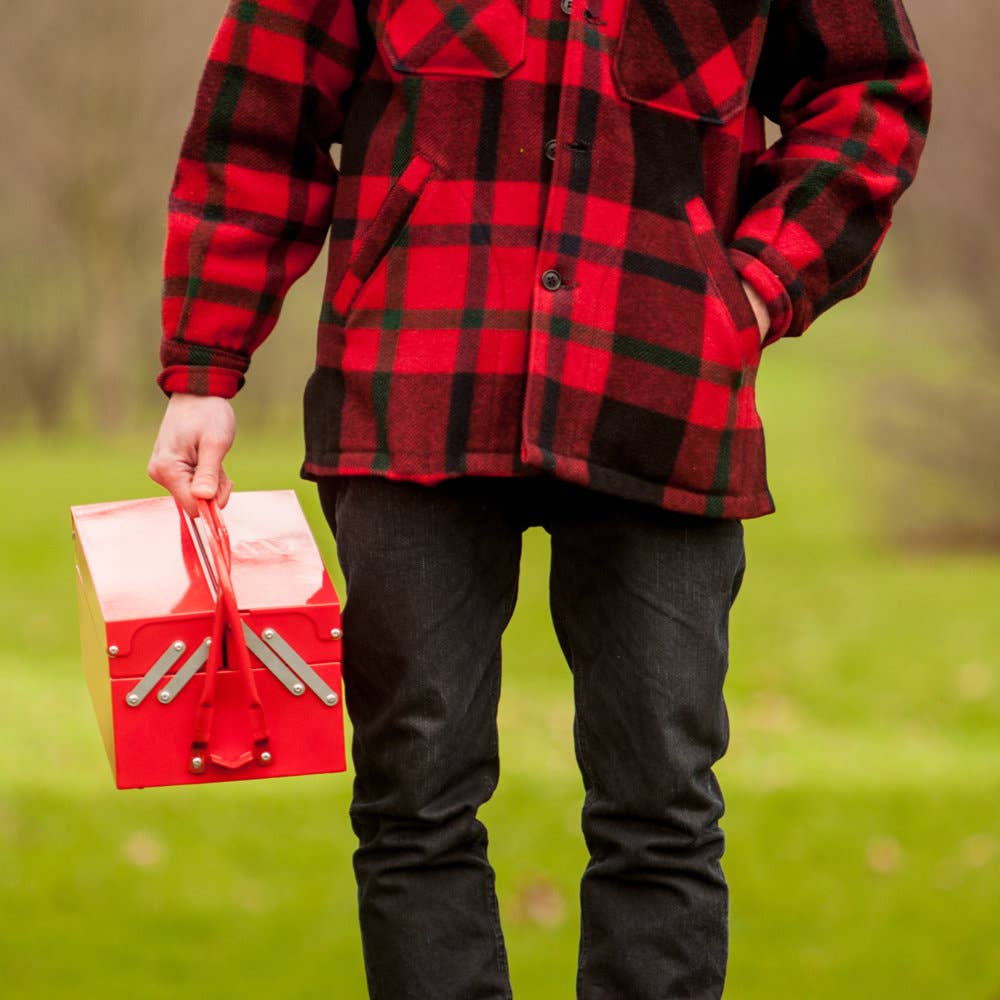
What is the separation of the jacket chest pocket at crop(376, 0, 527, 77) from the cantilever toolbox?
1.78 ft

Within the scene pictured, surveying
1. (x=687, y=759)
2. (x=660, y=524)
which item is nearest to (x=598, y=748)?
(x=687, y=759)

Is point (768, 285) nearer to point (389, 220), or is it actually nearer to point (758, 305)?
point (758, 305)

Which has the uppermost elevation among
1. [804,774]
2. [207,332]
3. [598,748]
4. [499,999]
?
[207,332]

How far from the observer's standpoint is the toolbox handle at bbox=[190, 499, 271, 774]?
185 cm

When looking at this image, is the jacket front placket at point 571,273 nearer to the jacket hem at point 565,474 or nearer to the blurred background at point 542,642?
the jacket hem at point 565,474

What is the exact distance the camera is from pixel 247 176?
1.95 m

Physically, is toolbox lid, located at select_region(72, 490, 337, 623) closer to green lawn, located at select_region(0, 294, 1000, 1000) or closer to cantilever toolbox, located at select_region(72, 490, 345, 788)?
A: cantilever toolbox, located at select_region(72, 490, 345, 788)

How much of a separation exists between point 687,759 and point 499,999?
0.35 m

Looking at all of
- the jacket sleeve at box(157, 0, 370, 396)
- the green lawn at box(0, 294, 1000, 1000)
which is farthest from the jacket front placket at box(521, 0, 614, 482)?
the green lawn at box(0, 294, 1000, 1000)

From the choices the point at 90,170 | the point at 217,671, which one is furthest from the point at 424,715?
the point at 90,170

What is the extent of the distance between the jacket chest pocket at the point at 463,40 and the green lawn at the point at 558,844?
Result: 6.63 ft

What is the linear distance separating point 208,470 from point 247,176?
1.11 ft

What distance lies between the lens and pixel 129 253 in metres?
13.6

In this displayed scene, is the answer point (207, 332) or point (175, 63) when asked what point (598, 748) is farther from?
point (175, 63)
